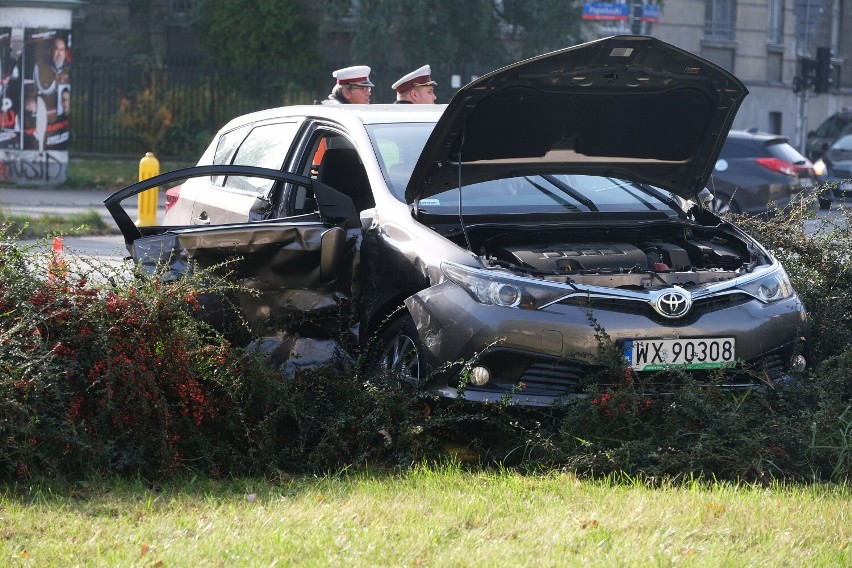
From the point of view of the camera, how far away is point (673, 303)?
5.67 meters

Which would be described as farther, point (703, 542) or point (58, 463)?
point (58, 463)

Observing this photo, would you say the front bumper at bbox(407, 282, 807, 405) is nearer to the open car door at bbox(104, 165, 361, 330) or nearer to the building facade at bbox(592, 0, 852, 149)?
the open car door at bbox(104, 165, 361, 330)

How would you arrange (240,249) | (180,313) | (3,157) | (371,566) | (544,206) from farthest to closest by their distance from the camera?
1. (3,157)
2. (544,206)
3. (240,249)
4. (180,313)
5. (371,566)

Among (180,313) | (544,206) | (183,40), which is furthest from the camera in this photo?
(183,40)

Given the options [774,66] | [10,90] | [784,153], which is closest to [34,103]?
[10,90]

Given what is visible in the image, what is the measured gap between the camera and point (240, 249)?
20.6 feet

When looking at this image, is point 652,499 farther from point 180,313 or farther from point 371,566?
point 180,313

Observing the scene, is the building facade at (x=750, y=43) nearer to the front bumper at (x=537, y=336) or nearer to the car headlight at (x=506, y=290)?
the front bumper at (x=537, y=336)

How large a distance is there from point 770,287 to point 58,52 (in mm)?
17809

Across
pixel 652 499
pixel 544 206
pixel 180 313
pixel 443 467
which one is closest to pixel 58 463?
pixel 180 313

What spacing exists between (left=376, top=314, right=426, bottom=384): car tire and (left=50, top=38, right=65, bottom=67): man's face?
16950 mm

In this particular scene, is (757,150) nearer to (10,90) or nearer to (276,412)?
(10,90)

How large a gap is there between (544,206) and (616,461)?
188cm

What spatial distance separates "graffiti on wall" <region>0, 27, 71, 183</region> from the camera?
845 inches
